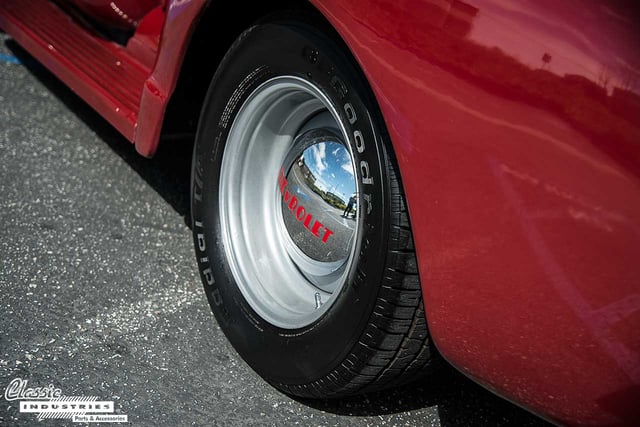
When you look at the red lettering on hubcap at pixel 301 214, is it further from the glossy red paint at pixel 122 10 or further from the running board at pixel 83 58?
the glossy red paint at pixel 122 10

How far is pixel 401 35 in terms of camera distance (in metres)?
1.55

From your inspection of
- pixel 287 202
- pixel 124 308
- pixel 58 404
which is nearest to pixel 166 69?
pixel 287 202

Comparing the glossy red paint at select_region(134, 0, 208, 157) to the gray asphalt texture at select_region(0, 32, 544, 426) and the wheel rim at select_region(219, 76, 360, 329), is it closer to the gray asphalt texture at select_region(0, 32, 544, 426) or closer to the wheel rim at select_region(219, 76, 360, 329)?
the wheel rim at select_region(219, 76, 360, 329)

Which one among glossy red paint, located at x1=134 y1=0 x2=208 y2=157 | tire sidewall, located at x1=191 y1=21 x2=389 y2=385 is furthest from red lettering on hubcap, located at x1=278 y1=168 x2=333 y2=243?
glossy red paint, located at x1=134 y1=0 x2=208 y2=157

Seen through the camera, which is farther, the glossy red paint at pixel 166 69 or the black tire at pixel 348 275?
the glossy red paint at pixel 166 69

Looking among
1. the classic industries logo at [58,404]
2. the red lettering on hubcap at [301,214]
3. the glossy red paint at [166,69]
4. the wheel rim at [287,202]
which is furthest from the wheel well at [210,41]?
the classic industries logo at [58,404]

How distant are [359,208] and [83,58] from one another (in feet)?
5.13

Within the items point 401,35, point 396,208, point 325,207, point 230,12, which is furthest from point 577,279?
point 230,12

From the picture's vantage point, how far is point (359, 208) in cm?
178

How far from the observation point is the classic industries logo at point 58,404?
1.97m

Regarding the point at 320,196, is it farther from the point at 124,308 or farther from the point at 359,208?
the point at 124,308

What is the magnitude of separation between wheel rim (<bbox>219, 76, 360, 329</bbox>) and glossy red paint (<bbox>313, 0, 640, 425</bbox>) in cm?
39

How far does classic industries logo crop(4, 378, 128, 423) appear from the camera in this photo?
197cm

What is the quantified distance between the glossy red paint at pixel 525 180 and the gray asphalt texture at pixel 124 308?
0.57 metres
